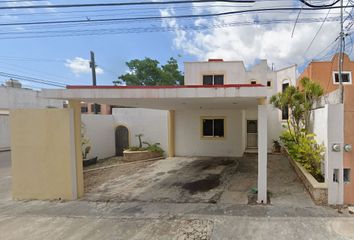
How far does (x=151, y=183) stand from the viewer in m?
8.00

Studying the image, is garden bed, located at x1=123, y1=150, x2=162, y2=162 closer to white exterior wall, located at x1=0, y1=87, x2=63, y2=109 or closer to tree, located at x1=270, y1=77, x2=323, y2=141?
tree, located at x1=270, y1=77, x2=323, y2=141

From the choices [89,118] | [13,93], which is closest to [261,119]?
[89,118]

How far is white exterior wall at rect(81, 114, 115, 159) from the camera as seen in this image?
12.0 meters

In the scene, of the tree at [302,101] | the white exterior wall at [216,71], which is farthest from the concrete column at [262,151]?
the white exterior wall at [216,71]

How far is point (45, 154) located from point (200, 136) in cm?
839

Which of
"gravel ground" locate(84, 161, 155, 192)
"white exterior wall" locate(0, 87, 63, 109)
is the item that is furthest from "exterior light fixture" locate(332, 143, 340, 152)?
"white exterior wall" locate(0, 87, 63, 109)

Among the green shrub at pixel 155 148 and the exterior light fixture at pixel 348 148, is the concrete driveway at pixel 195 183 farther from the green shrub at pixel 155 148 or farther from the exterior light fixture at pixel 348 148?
the exterior light fixture at pixel 348 148

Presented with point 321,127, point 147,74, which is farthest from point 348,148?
point 147,74

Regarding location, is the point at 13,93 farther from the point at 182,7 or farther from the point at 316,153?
the point at 316,153

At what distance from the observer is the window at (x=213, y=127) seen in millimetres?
12859

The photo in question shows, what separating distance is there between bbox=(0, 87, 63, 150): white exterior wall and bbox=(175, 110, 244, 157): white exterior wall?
1395 centimetres

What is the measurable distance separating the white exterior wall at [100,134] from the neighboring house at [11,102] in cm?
664

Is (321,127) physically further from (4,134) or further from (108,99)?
(4,134)

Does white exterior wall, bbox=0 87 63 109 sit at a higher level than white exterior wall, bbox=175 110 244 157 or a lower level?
higher
